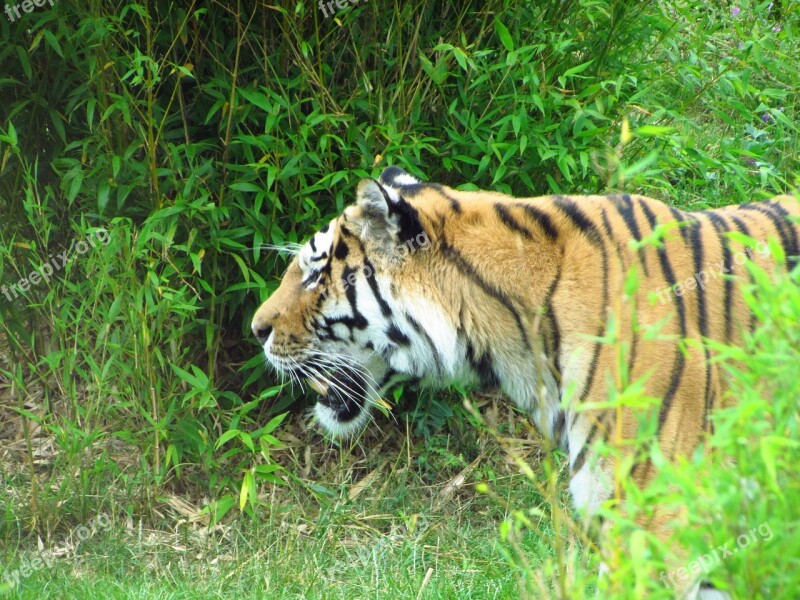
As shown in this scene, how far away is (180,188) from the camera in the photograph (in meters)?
3.96

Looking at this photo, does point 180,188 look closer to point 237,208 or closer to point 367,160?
point 237,208

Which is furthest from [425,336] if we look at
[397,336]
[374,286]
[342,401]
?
[342,401]

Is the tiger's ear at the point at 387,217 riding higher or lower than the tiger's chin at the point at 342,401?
higher

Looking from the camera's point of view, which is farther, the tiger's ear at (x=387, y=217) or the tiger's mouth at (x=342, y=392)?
the tiger's mouth at (x=342, y=392)

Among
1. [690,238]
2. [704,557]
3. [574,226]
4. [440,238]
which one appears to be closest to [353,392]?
[440,238]

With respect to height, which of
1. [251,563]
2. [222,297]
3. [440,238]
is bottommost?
[251,563]

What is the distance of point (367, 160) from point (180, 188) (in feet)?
2.42

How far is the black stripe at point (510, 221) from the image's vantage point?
2.97 meters

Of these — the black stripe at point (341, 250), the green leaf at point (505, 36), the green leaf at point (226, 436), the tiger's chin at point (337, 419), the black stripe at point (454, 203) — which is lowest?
the tiger's chin at point (337, 419)

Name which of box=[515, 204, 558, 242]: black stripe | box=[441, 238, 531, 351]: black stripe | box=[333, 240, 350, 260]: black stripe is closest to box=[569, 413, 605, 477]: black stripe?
box=[441, 238, 531, 351]: black stripe

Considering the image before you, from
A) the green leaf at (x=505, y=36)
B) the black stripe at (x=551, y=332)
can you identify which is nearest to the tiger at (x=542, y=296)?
the black stripe at (x=551, y=332)

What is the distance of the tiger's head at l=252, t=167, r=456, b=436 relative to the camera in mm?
3041

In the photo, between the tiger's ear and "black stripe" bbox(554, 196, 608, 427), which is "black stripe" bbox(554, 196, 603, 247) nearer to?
"black stripe" bbox(554, 196, 608, 427)

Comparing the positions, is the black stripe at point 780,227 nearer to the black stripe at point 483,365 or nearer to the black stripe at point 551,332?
the black stripe at point 551,332
